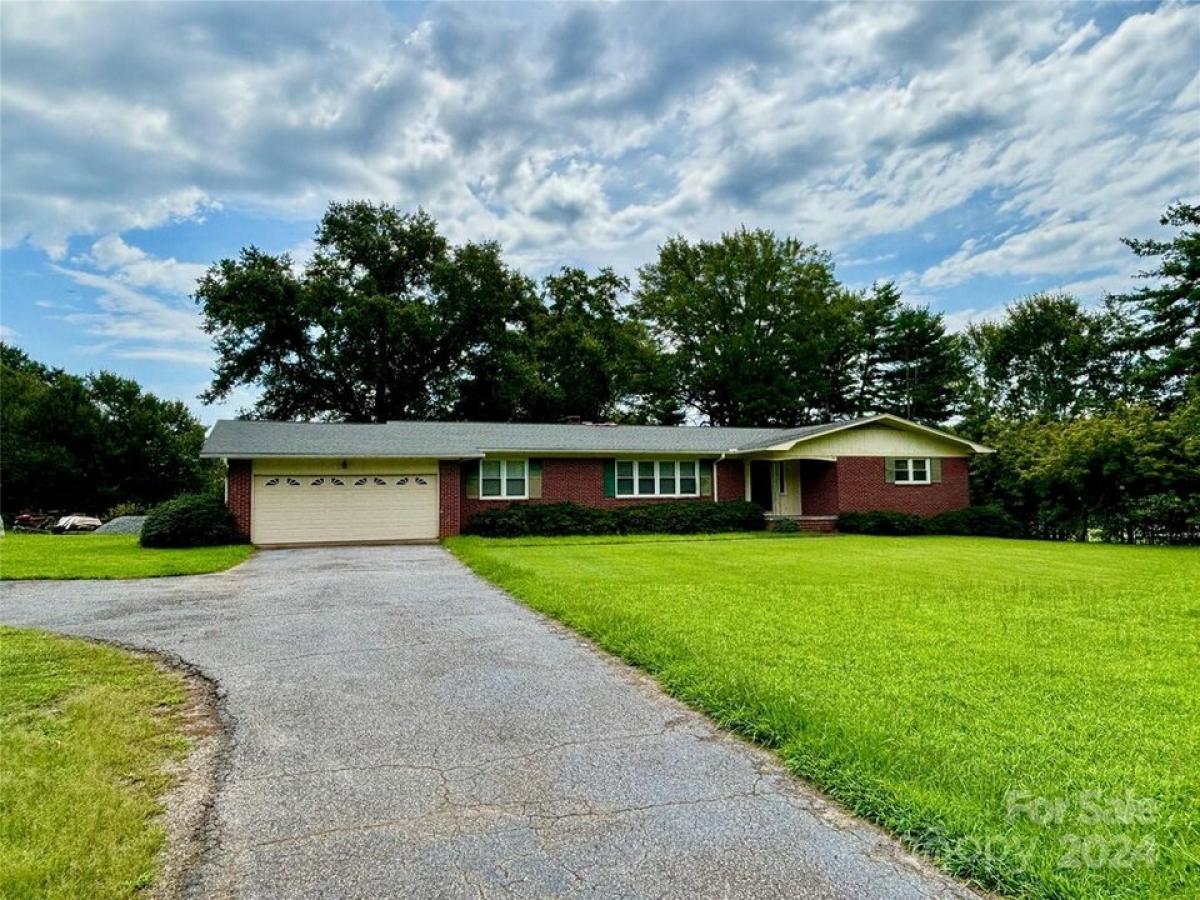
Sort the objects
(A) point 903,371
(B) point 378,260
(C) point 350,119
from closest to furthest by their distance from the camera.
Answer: (C) point 350,119
(B) point 378,260
(A) point 903,371

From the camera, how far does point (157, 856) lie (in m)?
2.66

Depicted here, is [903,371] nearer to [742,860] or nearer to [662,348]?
[662,348]

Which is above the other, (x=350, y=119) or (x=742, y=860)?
(x=350, y=119)

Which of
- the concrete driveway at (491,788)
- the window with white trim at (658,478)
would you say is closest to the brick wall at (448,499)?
the window with white trim at (658,478)

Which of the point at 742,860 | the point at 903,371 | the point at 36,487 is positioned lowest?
the point at 742,860

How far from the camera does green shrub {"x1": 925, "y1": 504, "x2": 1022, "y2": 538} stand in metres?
21.8

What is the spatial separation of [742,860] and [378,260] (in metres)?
36.0

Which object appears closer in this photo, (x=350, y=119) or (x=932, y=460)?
(x=350, y=119)

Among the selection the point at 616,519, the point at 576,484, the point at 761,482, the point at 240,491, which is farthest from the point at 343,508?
the point at 761,482

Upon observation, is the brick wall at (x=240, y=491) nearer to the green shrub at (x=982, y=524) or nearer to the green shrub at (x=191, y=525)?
the green shrub at (x=191, y=525)

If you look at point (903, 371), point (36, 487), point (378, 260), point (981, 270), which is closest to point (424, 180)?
point (378, 260)

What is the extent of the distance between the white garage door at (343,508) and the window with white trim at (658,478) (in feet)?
20.6

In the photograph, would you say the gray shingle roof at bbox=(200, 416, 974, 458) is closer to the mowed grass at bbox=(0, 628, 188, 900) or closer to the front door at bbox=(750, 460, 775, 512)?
the front door at bbox=(750, 460, 775, 512)

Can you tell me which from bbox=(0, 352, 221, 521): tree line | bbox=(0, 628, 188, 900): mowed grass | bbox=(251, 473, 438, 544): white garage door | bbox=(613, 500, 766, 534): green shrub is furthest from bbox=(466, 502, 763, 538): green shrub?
bbox=(0, 352, 221, 521): tree line
